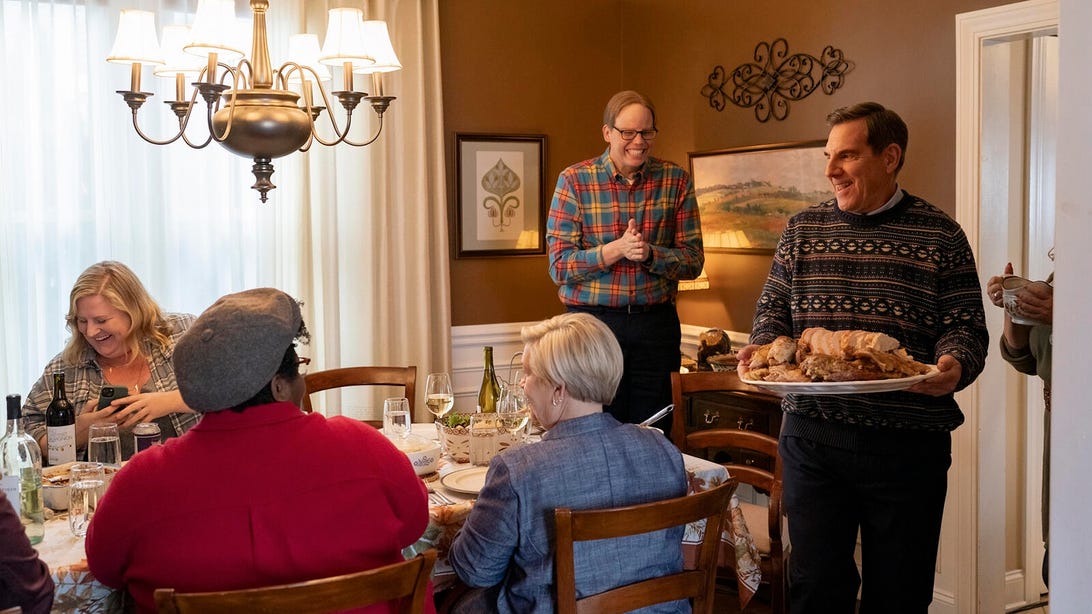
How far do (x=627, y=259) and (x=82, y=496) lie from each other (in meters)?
2.12

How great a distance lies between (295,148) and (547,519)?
1102mm

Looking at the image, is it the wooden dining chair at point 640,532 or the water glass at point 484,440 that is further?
the water glass at point 484,440

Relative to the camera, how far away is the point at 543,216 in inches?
191

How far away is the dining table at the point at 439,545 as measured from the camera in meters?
1.86

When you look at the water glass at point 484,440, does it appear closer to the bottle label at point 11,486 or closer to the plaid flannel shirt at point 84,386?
the plaid flannel shirt at point 84,386

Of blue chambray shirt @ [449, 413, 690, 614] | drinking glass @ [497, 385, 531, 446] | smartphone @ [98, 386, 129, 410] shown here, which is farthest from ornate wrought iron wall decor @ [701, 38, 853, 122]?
smartphone @ [98, 386, 129, 410]

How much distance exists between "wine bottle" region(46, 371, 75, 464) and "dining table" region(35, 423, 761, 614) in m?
0.24

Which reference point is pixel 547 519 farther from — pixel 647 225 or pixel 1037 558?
pixel 1037 558

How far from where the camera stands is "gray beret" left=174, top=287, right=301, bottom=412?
1624 millimetres

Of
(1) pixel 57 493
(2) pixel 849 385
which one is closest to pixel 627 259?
(2) pixel 849 385

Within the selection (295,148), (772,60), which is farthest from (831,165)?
(772,60)

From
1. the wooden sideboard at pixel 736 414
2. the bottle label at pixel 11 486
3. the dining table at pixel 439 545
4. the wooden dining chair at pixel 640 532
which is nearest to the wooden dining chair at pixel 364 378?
the dining table at pixel 439 545

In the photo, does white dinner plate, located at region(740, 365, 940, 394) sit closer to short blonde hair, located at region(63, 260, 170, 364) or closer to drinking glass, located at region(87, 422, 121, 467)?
drinking glass, located at region(87, 422, 121, 467)

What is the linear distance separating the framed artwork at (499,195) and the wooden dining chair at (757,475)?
1773 millimetres
